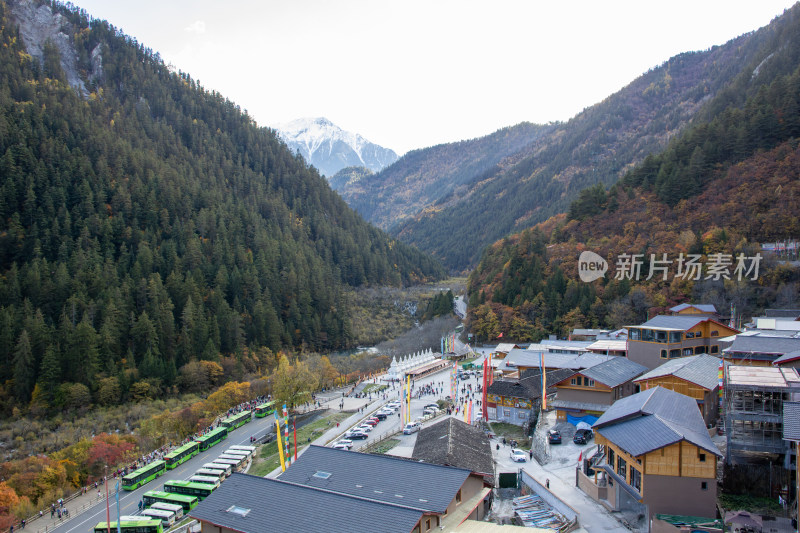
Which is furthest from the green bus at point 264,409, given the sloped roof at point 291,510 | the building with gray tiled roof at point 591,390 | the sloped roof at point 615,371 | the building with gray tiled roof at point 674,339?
the building with gray tiled roof at point 674,339

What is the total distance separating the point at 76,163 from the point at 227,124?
168ft

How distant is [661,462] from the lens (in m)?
19.6

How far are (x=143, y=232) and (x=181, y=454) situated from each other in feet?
153

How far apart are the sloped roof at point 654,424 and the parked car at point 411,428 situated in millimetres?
15469

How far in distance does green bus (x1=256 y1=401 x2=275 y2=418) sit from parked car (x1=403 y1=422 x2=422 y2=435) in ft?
49.8

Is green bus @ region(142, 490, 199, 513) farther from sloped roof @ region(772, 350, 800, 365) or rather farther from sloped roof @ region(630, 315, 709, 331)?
sloped roof @ region(772, 350, 800, 365)

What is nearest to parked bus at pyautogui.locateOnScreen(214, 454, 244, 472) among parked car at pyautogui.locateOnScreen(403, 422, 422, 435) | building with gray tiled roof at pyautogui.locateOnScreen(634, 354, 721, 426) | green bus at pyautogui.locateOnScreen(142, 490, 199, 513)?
green bus at pyautogui.locateOnScreen(142, 490, 199, 513)

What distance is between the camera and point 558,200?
465 feet

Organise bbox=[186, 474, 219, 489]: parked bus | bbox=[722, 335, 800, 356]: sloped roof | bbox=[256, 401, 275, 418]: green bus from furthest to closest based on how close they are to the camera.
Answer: bbox=[256, 401, 275, 418]: green bus < bbox=[186, 474, 219, 489]: parked bus < bbox=[722, 335, 800, 356]: sloped roof

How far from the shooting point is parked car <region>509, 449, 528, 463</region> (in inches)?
1125

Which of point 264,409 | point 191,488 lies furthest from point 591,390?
point 264,409

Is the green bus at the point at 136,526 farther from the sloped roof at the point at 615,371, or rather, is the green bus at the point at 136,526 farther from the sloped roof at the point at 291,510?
the sloped roof at the point at 615,371

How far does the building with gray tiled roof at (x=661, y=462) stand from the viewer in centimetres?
1934

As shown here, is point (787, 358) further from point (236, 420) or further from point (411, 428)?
point (236, 420)
